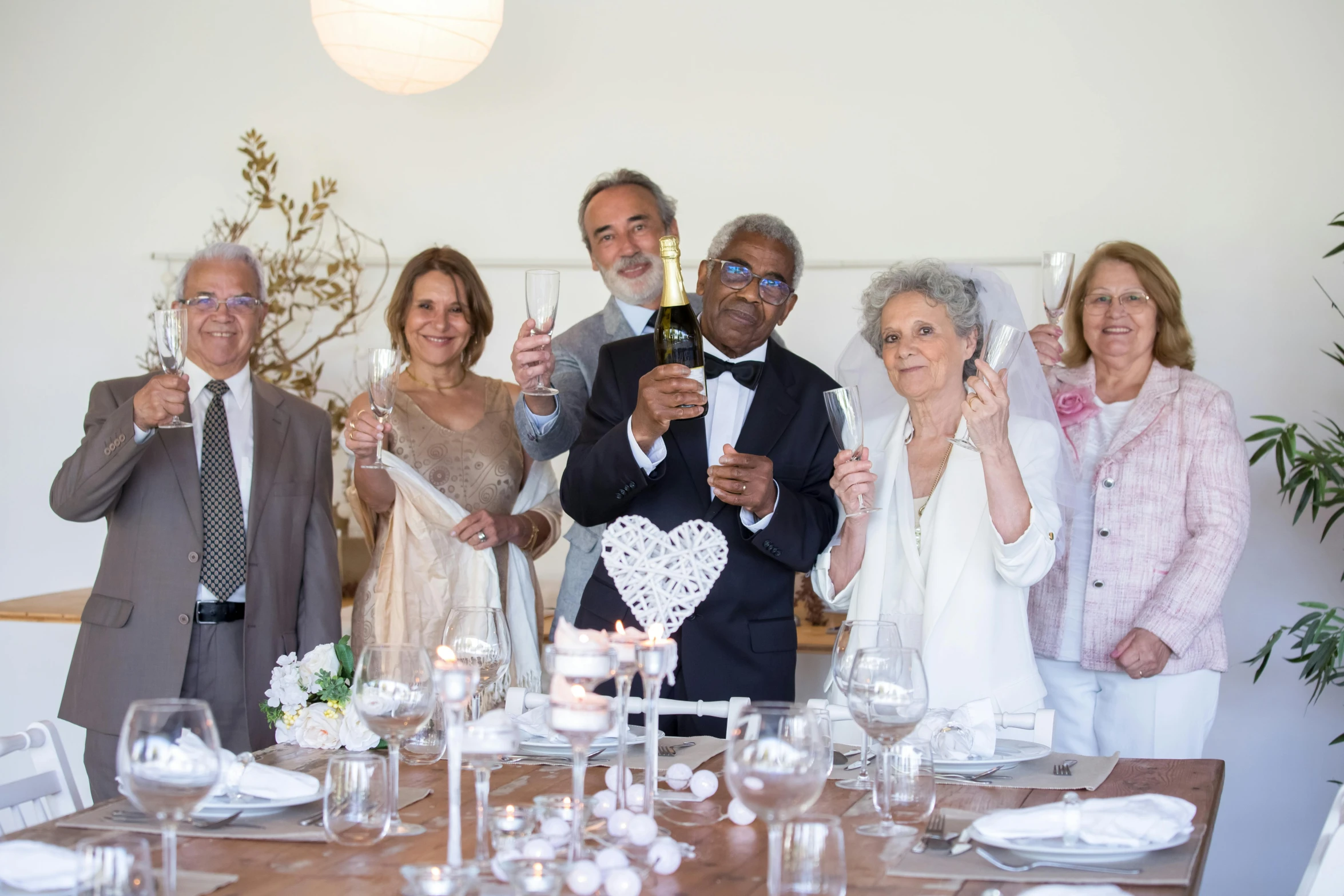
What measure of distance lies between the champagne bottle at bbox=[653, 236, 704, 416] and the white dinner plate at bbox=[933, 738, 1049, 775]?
0.84 meters

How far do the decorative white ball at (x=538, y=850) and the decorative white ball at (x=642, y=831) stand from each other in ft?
0.49

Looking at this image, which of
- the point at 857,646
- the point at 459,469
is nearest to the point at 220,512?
the point at 459,469

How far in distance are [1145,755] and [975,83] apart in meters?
2.60

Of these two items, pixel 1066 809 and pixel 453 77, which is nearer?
pixel 1066 809

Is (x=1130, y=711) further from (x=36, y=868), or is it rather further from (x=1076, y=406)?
(x=36, y=868)

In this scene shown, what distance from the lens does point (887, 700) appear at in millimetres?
1761

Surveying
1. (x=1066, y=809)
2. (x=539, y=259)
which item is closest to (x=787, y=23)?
(x=539, y=259)

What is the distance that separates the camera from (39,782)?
1.96 meters

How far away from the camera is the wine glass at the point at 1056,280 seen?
3113mm

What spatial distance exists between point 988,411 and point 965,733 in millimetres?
779

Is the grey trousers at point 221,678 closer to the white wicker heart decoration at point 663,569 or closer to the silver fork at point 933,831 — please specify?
the white wicker heart decoration at point 663,569

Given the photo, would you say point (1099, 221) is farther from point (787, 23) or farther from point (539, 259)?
point (539, 259)

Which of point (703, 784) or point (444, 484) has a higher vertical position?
point (444, 484)

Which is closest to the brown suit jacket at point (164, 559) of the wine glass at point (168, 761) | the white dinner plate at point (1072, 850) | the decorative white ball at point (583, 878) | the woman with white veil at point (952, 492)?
the woman with white veil at point (952, 492)
